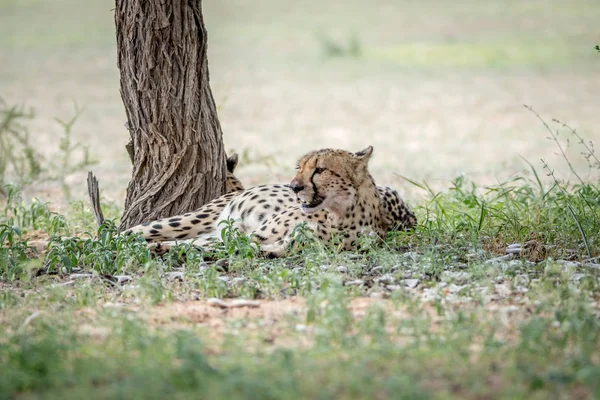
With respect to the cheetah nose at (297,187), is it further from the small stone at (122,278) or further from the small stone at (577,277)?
the small stone at (577,277)

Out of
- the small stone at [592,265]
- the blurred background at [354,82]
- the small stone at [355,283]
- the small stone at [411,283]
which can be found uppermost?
the blurred background at [354,82]

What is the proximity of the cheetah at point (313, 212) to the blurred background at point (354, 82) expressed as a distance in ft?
5.74

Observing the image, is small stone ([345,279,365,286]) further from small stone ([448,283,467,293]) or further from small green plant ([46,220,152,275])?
small green plant ([46,220,152,275])

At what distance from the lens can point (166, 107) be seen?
17.1ft

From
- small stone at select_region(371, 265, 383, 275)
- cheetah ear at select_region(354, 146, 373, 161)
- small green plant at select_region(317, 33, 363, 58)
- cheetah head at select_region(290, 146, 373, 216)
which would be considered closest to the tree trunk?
cheetah head at select_region(290, 146, 373, 216)

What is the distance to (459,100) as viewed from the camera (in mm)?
13953

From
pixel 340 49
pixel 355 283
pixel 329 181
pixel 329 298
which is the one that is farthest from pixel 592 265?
pixel 340 49

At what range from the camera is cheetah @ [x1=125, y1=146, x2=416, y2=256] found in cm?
493

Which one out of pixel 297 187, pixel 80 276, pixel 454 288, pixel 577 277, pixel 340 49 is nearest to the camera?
pixel 454 288

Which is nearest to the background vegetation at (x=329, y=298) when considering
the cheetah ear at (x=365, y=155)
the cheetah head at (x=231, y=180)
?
the cheetah ear at (x=365, y=155)

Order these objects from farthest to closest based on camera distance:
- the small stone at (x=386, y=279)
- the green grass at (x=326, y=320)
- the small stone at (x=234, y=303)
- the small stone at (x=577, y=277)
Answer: the small stone at (x=386, y=279)
the small stone at (x=577, y=277)
the small stone at (x=234, y=303)
the green grass at (x=326, y=320)

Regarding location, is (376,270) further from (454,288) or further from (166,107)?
(166,107)

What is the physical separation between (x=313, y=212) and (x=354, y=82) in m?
11.3

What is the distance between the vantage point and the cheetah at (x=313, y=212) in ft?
16.2
